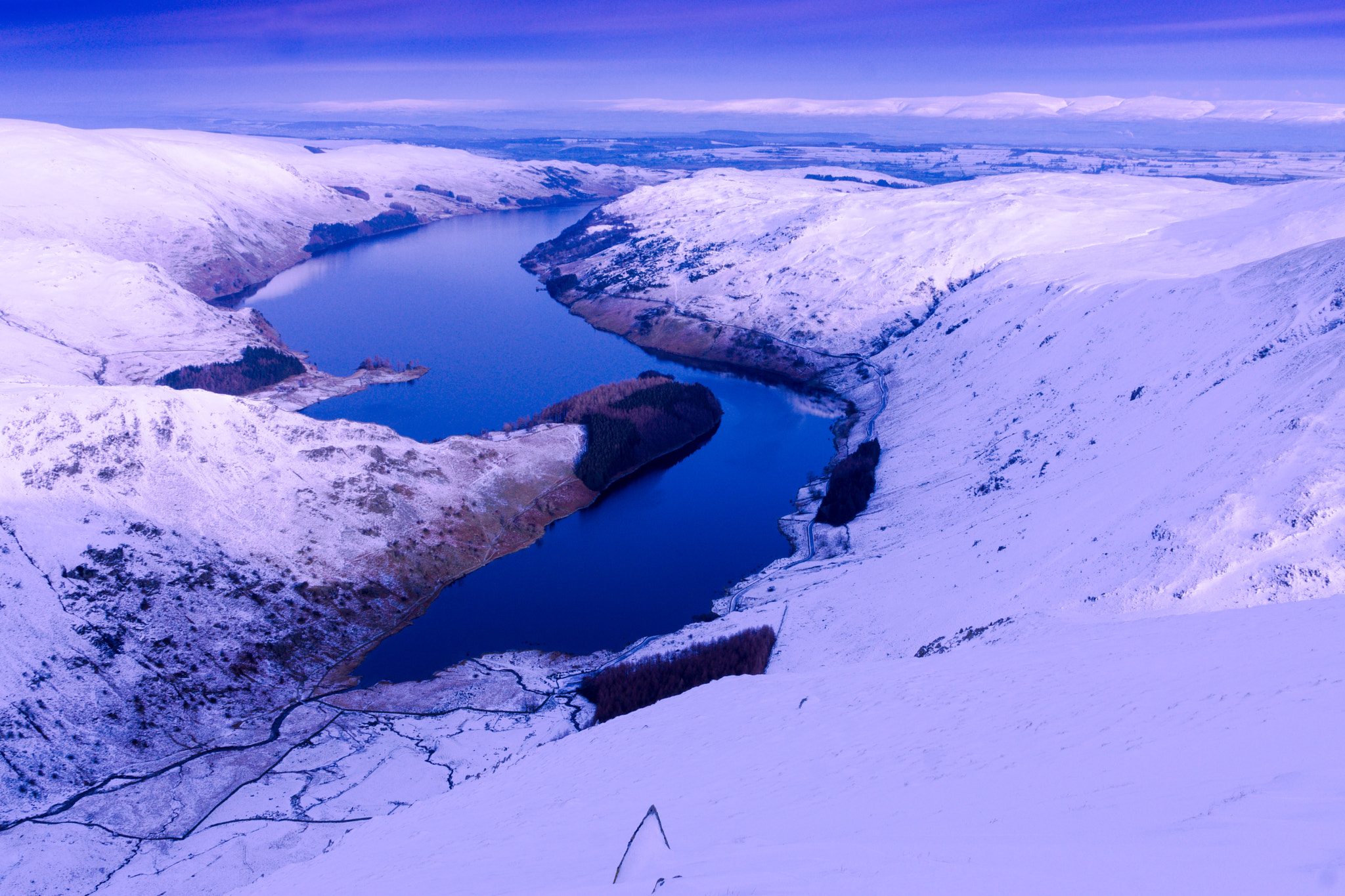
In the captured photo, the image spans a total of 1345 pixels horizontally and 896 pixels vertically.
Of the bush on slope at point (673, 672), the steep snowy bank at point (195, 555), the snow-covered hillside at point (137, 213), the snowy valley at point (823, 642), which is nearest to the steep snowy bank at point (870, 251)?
the snowy valley at point (823, 642)

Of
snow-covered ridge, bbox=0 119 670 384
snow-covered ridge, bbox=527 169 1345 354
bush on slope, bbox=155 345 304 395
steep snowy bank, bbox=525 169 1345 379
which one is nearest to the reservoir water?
bush on slope, bbox=155 345 304 395

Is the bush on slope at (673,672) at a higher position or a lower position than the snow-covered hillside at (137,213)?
lower

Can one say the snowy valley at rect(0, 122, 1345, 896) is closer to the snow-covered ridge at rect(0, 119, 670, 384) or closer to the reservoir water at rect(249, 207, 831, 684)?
the reservoir water at rect(249, 207, 831, 684)

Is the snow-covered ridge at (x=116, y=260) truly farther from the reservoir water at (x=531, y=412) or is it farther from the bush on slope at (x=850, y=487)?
the bush on slope at (x=850, y=487)

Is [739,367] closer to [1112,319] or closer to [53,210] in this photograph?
[1112,319]

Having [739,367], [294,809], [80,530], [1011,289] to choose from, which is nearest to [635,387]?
[739,367]
